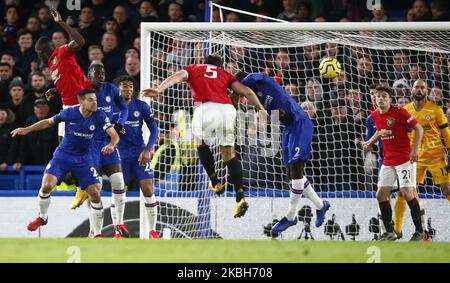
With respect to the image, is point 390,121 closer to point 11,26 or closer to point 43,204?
point 43,204

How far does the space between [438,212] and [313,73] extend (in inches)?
83.1

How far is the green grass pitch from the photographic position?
26.3 feet

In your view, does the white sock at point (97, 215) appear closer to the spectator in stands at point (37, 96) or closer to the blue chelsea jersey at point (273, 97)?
the blue chelsea jersey at point (273, 97)

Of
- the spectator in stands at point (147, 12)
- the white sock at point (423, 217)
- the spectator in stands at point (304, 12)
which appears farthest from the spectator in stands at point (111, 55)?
the white sock at point (423, 217)

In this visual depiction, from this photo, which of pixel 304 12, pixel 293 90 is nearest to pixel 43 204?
pixel 293 90

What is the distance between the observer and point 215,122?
407 inches

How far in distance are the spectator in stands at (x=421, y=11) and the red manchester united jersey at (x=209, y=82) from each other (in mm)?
4053

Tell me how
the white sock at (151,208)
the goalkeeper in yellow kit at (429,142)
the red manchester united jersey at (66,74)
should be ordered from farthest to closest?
the goalkeeper in yellow kit at (429,142) < the white sock at (151,208) < the red manchester united jersey at (66,74)

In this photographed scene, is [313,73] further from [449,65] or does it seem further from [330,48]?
[449,65]

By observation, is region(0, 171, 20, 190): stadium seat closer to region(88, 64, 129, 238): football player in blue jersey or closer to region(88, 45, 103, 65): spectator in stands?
region(88, 45, 103, 65): spectator in stands

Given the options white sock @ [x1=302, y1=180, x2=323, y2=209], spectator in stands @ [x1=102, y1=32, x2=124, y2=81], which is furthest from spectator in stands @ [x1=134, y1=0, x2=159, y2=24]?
white sock @ [x1=302, y1=180, x2=323, y2=209]

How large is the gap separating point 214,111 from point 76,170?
1470 millimetres

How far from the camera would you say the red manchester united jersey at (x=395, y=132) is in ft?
35.7

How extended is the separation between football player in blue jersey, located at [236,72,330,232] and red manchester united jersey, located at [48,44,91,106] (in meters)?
1.70
